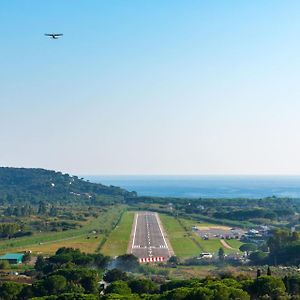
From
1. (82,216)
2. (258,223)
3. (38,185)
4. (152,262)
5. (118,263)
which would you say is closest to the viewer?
(118,263)

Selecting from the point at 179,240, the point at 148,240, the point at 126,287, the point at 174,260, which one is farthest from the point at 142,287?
the point at 148,240

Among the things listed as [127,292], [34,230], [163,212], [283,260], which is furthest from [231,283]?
[163,212]

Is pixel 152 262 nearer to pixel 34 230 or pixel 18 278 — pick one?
pixel 18 278

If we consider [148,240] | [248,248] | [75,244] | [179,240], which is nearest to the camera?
[248,248]

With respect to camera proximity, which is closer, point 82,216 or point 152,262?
point 152,262

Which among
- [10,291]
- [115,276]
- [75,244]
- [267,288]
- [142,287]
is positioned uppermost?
[267,288]

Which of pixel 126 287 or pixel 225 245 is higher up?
pixel 126 287

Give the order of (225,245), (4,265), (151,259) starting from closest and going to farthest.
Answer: (4,265)
(151,259)
(225,245)

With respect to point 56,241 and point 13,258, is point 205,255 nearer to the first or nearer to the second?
point 13,258
